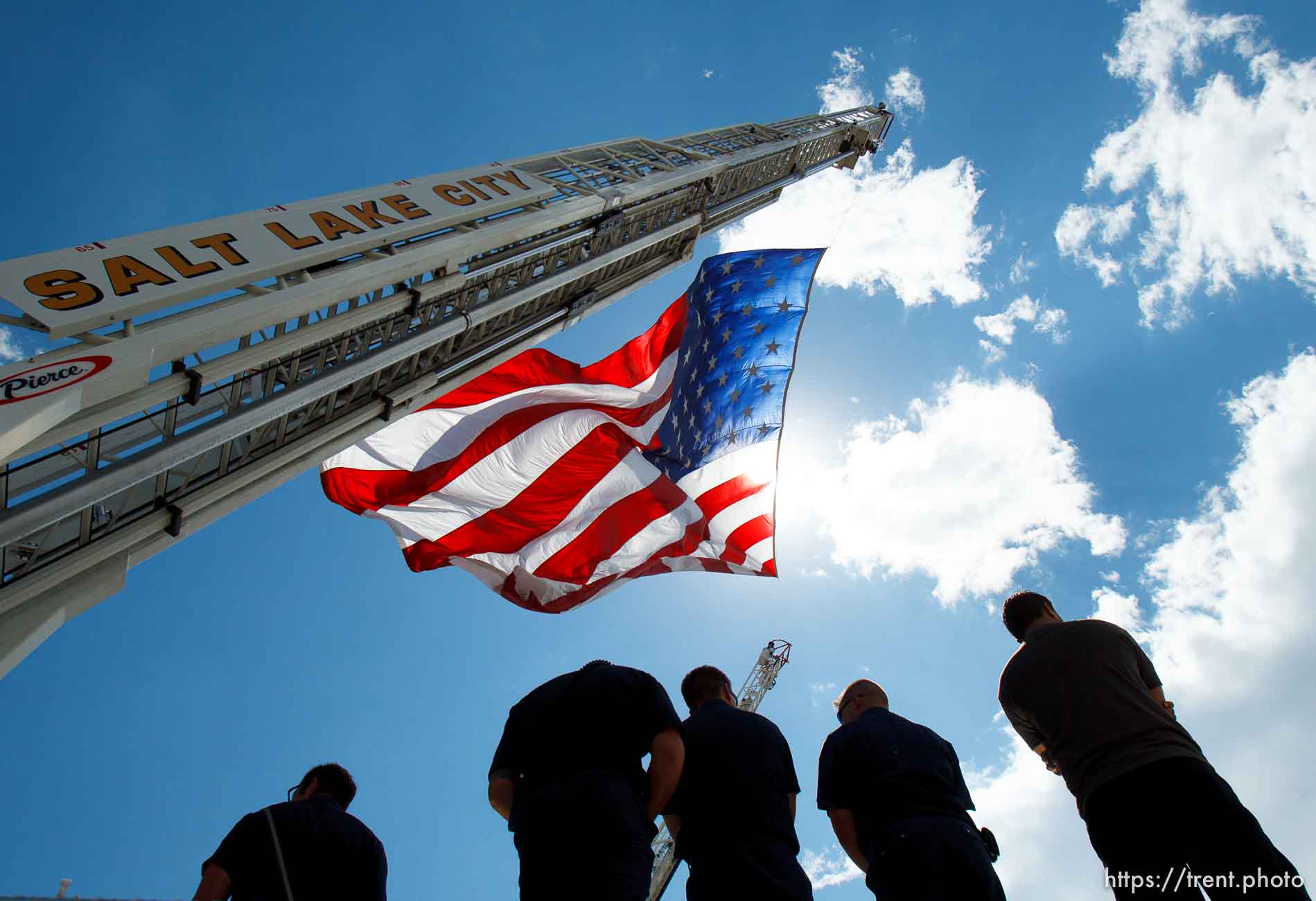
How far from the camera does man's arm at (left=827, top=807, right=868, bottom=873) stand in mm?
4008

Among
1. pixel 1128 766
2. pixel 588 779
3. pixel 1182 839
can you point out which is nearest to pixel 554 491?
pixel 588 779

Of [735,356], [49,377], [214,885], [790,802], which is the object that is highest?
[735,356]

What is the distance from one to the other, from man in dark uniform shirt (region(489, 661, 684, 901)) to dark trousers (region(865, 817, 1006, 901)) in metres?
0.97

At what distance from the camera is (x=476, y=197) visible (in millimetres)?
6668

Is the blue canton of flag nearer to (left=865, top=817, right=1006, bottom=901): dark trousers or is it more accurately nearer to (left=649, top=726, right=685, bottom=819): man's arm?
(left=649, top=726, right=685, bottom=819): man's arm

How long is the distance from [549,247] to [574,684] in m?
4.78

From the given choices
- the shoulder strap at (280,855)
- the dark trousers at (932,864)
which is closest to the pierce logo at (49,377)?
the shoulder strap at (280,855)

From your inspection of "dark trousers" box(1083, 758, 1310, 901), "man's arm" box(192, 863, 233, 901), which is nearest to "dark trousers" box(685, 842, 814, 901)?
"dark trousers" box(1083, 758, 1310, 901)

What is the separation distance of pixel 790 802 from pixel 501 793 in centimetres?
133

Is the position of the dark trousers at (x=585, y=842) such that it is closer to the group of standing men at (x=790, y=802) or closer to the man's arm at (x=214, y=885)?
the group of standing men at (x=790, y=802)

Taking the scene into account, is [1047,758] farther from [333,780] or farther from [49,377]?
[49,377]

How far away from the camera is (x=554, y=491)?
977 cm

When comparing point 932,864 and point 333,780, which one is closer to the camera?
point 932,864

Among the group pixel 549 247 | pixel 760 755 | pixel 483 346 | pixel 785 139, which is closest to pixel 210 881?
pixel 760 755
